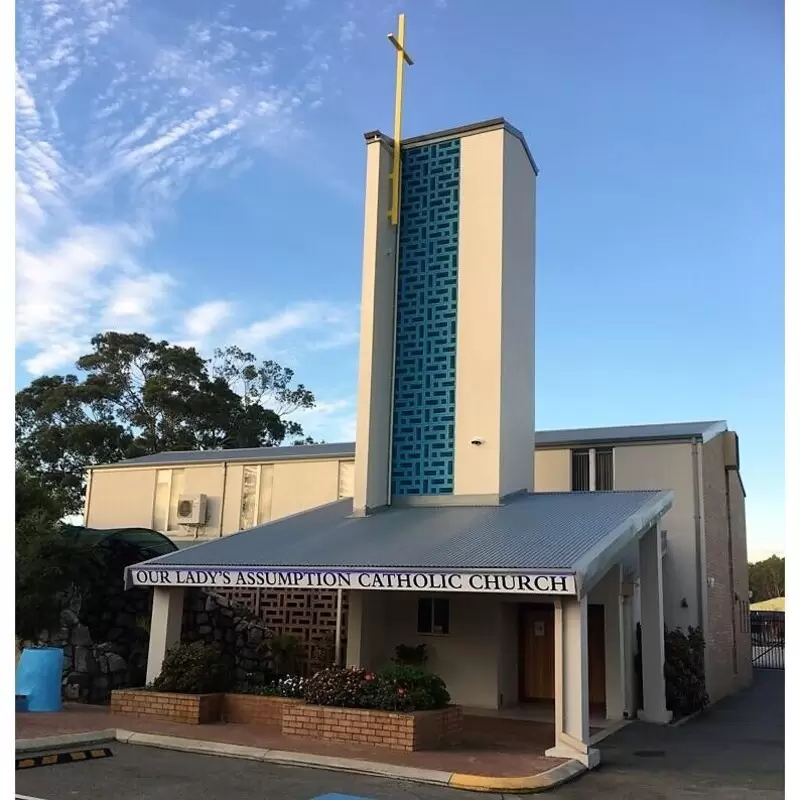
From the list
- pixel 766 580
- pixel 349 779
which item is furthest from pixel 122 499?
pixel 766 580

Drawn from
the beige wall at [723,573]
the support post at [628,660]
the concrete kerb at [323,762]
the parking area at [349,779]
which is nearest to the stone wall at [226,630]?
the concrete kerb at [323,762]

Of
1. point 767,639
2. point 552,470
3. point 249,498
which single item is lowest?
point 767,639

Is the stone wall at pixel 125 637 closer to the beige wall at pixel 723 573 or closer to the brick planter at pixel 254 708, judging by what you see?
the brick planter at pixel 254 708

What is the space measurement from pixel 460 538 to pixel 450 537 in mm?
218

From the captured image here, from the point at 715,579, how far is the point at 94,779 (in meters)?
16.0

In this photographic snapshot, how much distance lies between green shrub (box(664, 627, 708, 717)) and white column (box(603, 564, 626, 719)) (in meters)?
1.24

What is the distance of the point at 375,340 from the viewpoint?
17.1m

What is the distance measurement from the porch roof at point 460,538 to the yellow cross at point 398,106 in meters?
6.05

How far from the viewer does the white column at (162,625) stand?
14.7m

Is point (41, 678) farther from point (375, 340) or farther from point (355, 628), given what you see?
point (375, 340)

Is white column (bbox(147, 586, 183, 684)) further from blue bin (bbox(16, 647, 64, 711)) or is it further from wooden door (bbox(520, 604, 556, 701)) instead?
wooden door (bbox(520, 604, 556, 701))

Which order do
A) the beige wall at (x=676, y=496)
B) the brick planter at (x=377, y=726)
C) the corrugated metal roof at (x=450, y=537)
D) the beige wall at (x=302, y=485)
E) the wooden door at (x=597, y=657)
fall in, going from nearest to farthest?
1. the brick planter at (x=377, y=726)
2. the corrugated metal roof at (x=450, y=537)
3. the wooden door at (x=597, y=657)
4. the beige wall at (x=676, y=496)
5. the beige wall at (x=302, y=485)

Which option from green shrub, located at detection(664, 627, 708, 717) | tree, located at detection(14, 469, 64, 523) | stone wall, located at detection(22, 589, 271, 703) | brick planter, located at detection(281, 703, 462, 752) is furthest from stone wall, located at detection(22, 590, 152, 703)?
green shrub, located at detection(664, 627, 708, 717)
